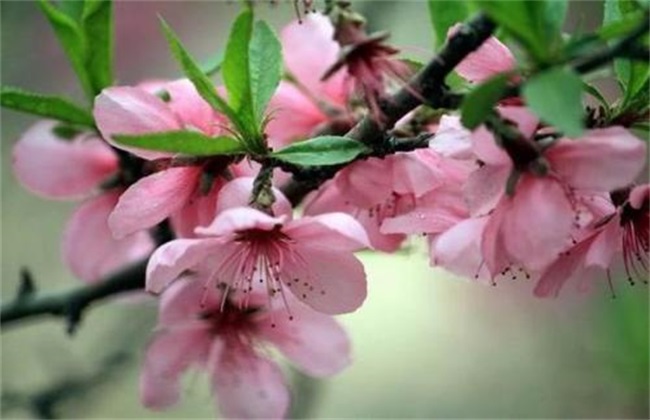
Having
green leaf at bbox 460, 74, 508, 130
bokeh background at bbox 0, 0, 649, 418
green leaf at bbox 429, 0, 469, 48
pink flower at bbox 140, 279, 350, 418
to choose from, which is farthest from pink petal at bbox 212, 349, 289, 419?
bokeh background at bbox 0, 0, 649, 418

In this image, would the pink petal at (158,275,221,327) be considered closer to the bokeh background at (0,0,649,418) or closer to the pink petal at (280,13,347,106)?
the pink petal at (280,13,347,106)

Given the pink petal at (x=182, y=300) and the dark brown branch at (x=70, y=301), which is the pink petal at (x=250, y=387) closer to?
the pink petal at (x=182, y=300)

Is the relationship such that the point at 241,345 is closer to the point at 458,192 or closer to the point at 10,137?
the point at 458,192

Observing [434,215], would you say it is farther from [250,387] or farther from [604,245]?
[250,387]

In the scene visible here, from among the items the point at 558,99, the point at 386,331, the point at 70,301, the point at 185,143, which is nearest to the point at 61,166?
the point at 70,301

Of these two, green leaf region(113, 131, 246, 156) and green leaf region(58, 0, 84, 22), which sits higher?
green leaf region(58, 0, 84, 22)

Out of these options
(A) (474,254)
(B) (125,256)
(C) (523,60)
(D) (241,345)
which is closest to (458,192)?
(A) (474,254)
